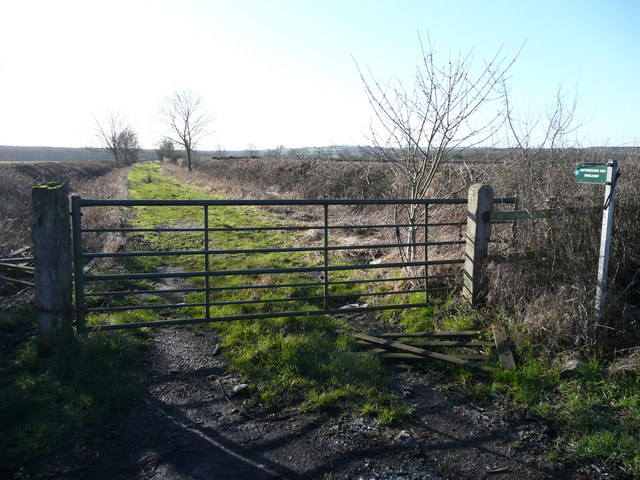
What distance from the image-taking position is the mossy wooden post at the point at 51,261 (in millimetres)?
4648

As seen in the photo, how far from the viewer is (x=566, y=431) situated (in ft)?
11.8

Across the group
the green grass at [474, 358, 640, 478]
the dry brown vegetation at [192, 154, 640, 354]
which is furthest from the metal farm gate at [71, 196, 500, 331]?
the green grass at [474, 358, 640, 478]

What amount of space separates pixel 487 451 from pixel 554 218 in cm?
360

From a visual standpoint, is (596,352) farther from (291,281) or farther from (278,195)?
(278,195)

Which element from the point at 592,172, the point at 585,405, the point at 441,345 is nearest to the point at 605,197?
the point at 592,172

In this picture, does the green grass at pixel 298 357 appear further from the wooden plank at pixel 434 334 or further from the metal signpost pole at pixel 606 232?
the metal signpost pole at pixel 606 232

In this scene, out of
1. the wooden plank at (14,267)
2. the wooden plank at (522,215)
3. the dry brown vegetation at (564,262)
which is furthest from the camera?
the wooden plank at (14,267)

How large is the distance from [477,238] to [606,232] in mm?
1528

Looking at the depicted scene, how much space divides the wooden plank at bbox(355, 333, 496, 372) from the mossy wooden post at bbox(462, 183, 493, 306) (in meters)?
1.50

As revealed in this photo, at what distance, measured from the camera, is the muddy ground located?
3.16 metres

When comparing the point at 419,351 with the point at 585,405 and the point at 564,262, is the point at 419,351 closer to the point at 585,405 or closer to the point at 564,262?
the point at 585,405

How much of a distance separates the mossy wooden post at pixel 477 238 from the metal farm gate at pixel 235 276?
26 centimetres

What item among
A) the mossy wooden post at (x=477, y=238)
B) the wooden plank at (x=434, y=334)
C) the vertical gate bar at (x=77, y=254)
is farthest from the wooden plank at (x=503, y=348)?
the vertical gate bar at (x=77, y=254)

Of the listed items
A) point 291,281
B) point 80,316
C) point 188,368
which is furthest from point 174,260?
point 188,368
